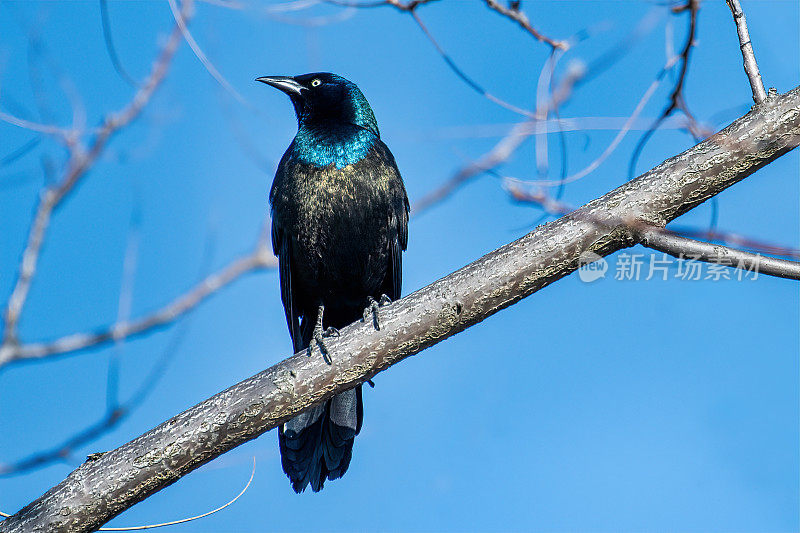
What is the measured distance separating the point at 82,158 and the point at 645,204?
3.07 meters

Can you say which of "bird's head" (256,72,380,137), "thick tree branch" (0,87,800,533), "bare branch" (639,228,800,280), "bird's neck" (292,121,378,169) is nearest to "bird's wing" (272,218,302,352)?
"bird's neck" (292,121,378,169)

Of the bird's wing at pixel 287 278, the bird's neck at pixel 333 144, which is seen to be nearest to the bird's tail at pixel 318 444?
the bird's wing at pixel 287 278

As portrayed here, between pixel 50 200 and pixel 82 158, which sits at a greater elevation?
pixel 82 158

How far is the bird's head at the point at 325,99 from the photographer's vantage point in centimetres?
382

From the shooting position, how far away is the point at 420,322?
2.28 meters

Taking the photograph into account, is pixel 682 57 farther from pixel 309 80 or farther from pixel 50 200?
pixel 50 200

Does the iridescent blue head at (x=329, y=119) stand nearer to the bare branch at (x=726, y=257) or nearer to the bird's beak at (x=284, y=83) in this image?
the bird's beak at (x=284, y=83)

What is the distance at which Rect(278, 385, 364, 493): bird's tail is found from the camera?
9.80 ft

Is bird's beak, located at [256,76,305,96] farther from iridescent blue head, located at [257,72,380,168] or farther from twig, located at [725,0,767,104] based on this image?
twig, located at [725,0,767,104]

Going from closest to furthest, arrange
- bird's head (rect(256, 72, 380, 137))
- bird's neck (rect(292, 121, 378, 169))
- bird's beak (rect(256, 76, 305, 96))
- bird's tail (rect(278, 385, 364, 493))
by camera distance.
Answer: bird's tail (rect(278, 385, 364, 493)) < bird's neck (rect(292, 121, 378, 169)) < bird's head (rect(256, 72, 380, 137)) < bird's beak (rect(256, 76, 305, 96))

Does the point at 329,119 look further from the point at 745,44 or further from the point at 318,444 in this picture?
the point at 745,44

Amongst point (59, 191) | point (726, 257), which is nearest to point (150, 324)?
point (59, 191)

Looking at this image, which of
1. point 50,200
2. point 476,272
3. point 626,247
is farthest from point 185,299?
point 626,247

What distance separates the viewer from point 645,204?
7.01ft
